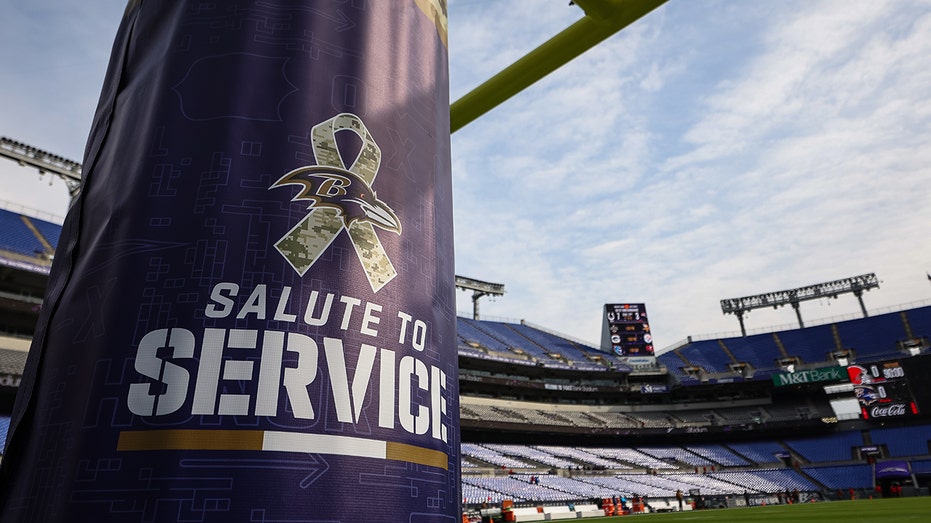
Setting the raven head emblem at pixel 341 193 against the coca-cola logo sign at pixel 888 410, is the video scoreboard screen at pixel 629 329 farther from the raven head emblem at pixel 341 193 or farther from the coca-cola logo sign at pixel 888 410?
the raven head emblem at pixel 341 193

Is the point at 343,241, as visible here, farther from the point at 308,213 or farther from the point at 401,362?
the point at 401,362

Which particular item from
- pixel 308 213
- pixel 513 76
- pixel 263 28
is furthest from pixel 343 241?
pixel 513 76

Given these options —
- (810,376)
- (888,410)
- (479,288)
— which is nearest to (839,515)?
(888,410)

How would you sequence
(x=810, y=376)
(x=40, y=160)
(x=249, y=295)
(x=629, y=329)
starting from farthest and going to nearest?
(x=629, y=329) → (x=810, y=376) → (x=40, y=160) → (x=249, y=295)

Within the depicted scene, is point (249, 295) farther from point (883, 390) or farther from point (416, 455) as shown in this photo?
point (883, 390)

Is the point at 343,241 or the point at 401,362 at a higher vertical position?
the point at 343,241

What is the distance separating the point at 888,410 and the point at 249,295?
117ft

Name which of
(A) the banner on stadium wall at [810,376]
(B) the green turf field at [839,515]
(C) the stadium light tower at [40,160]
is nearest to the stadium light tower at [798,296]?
(A) the banner on stadium wall at [810,376]

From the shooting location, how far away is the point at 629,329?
40.9 metres

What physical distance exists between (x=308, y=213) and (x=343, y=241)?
131 millimetres

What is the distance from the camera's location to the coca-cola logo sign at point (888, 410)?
27688 mm

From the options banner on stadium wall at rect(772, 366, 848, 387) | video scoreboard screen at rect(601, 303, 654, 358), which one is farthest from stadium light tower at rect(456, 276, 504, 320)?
banner on stadium wall at rect(772, 366, 848, 387)

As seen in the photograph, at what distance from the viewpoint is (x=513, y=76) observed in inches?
90.5

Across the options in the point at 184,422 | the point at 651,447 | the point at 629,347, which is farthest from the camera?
the point at 629,347
